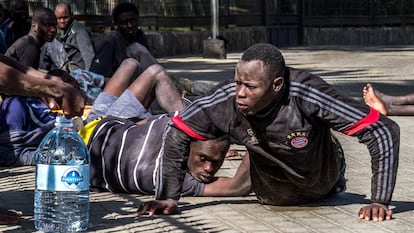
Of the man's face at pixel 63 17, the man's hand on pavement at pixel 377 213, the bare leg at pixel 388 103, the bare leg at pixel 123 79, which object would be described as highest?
the man's face at pixel 63 17

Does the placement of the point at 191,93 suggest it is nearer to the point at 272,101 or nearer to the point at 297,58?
the point at 272,101

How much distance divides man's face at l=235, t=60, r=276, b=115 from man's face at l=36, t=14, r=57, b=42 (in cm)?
553

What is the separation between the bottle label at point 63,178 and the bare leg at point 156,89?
2948mm

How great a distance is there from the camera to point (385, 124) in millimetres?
6422

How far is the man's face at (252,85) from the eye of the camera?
6262 mm

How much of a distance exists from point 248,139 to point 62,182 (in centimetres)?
119

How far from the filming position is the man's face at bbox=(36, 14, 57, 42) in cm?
1143

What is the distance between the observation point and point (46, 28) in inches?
453

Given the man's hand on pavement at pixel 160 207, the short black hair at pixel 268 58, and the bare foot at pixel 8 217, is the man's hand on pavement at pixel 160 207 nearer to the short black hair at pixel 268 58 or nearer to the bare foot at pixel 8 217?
the bare foot at pixel 8 217

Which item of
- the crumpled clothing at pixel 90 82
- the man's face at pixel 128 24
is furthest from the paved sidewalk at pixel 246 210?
the man's face at pixel 128 24

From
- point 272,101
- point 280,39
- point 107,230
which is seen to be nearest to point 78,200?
point 107,230

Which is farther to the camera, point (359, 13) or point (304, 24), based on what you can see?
point (359, 13)

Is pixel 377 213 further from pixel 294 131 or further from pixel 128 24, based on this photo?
pixel 128 24

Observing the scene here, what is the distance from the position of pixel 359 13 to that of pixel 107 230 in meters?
34.6
